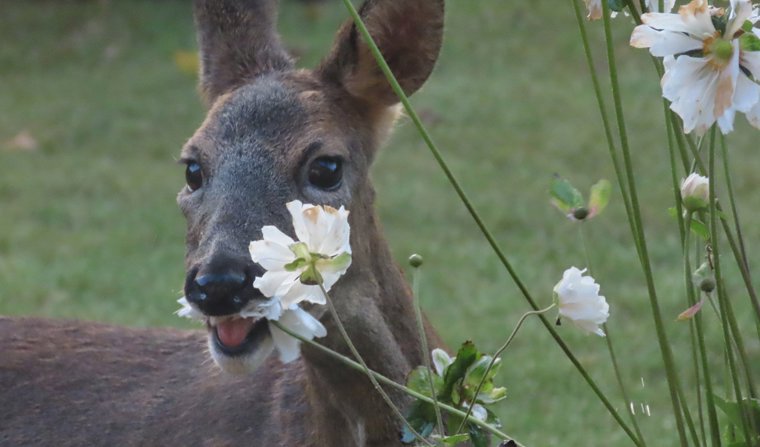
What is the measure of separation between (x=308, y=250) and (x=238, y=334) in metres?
0.84

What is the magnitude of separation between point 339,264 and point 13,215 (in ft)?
26.9

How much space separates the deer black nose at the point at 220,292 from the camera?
3242 mm

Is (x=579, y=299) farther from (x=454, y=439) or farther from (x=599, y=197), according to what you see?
(x=599, y=197)

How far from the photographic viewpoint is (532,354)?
712 centimetres

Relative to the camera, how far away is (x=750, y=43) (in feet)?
8.22

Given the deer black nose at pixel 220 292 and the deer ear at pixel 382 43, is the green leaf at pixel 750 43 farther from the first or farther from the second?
the deer ear at pixel 382 43

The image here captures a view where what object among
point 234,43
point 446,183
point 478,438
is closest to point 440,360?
point 478,438

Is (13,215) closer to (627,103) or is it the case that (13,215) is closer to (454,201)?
(454,201)

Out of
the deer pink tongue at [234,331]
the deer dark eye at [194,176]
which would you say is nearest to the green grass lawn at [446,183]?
the deer dark eye at [194,176]

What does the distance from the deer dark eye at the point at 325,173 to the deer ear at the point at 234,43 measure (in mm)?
642

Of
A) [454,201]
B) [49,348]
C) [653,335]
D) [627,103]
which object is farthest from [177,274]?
[627,103]

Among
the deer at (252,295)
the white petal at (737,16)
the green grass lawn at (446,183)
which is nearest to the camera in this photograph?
the white petal at (737,16)

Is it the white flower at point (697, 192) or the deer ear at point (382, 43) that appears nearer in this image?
the white flower at point (697, 192)

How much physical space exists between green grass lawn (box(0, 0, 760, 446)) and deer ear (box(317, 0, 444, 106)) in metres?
2.04
